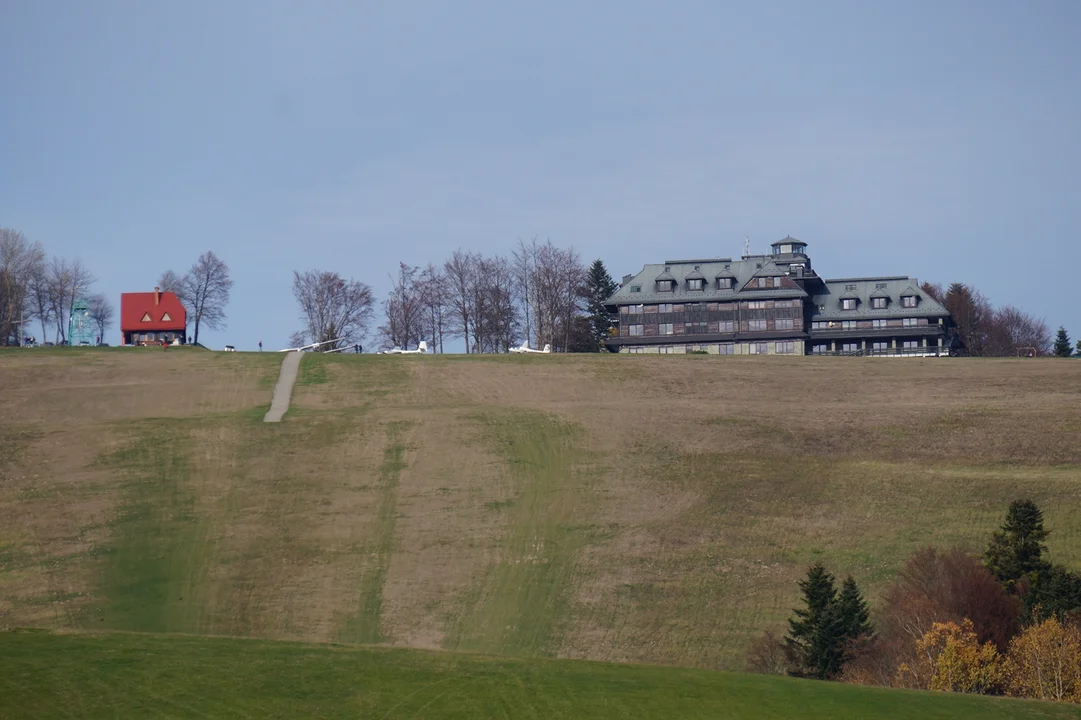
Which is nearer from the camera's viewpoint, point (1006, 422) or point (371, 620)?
point (371, 620)

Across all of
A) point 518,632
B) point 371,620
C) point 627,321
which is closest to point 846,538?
point 518,632

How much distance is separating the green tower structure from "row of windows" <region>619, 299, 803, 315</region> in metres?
57.5

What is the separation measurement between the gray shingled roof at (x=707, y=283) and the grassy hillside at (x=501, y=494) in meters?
30.5

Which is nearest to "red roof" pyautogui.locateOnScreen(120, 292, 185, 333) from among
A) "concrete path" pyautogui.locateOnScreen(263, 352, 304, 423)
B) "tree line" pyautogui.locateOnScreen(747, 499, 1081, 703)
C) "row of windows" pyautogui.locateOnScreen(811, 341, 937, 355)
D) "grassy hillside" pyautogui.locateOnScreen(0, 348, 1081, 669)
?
"concrete path" pyautogui.locateOnScreen(263, 352, 304, 423)

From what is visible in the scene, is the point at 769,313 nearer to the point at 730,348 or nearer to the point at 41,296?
the point at 730,348

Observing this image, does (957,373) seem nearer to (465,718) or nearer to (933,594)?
(933,594)

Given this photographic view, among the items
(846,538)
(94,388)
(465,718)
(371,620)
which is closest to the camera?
(465,718)

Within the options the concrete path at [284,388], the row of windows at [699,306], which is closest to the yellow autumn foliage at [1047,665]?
the concrete path at [284,388]

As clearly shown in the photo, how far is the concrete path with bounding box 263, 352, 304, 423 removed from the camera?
77.7 m

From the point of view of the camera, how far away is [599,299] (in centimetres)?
13562

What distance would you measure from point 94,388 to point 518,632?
46.2m

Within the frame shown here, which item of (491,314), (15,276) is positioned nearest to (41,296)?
(15,276)

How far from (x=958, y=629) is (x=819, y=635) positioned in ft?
18.2

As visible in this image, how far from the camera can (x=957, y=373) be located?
91.2 meters
